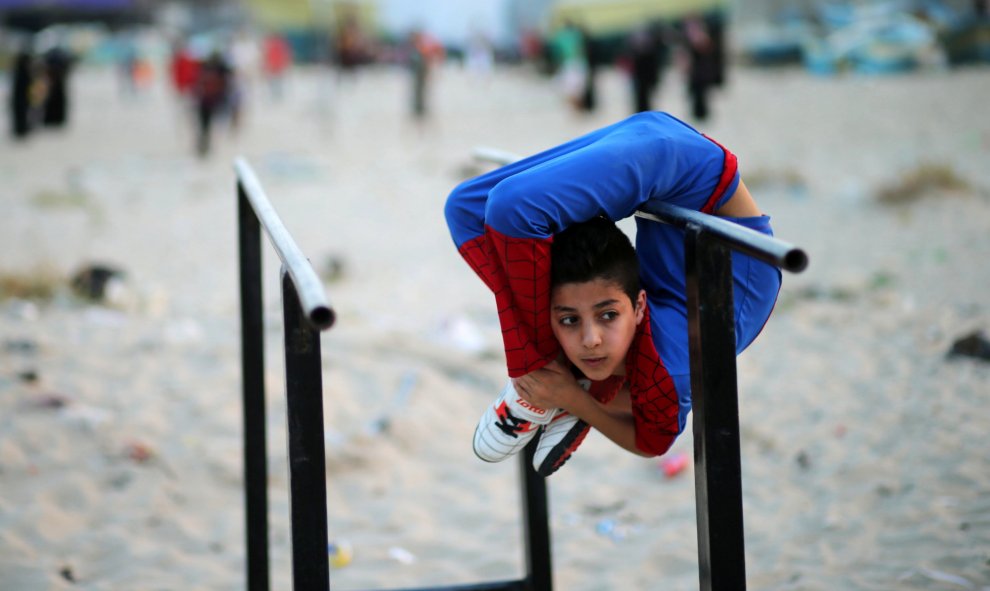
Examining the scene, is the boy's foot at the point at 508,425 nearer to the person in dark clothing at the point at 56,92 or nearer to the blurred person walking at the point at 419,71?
the blurred person walking at the point at 419,71

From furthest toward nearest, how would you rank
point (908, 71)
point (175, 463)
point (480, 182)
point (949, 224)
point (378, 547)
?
point (908, 71) < point (949, 224) < point (175, 463) < point (378, 547) < point (480, 182)

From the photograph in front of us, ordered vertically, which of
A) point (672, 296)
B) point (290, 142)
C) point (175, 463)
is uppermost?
point (290, 142)

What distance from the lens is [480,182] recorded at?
2162 mm

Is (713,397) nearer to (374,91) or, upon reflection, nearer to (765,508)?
(765,508)

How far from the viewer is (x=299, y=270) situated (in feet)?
5.50

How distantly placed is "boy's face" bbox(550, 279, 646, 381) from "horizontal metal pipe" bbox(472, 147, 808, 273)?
182 millimetres

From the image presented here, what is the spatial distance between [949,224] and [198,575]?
649 cm


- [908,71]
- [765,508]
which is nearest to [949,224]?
[765,508]

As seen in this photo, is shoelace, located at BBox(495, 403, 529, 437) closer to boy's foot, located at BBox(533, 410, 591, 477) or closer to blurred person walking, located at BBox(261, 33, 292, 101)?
boy's foot, located at BBox(533, 410, 591, 477)

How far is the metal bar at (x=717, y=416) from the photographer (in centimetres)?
174

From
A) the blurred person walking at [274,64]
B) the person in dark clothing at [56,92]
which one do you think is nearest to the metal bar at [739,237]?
the person in dark clothing at [56,92]

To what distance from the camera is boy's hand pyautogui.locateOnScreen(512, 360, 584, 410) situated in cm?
209

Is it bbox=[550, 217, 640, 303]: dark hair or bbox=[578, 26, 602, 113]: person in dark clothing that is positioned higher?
bbox=[578, 26, 602, 113]: person in dark clothing

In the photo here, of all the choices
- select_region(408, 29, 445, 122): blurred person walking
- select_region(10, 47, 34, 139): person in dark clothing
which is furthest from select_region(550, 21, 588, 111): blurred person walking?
select_region(10, 47, 34, 139): person in dark clothing
